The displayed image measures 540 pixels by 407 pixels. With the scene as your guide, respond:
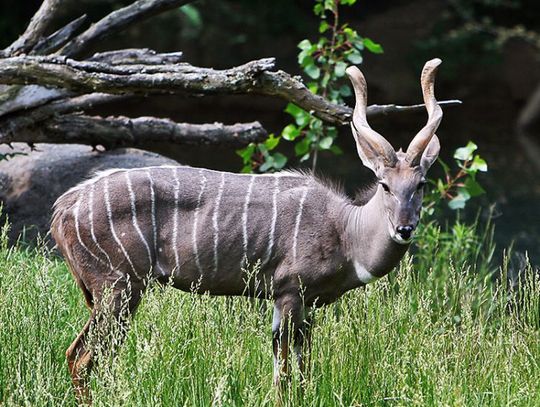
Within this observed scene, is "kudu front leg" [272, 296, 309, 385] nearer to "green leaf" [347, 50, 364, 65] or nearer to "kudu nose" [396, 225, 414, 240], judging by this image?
"kudu nose" [396, 225, 414, 240]

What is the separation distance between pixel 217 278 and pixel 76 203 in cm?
59

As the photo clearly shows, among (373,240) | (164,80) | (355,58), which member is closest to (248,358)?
(373,240)

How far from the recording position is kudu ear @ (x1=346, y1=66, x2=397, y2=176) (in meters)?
3.53

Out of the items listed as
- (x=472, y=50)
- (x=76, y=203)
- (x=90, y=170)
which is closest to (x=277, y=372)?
(x=76, y=203)

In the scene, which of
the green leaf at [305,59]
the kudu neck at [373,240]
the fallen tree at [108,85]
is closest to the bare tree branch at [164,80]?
the fallen tree at [108,85]

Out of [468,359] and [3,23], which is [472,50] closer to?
[3,23]

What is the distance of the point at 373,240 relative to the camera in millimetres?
3652

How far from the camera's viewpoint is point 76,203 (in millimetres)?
3678

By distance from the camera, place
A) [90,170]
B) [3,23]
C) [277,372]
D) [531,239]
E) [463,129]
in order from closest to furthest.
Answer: [277,372] → [90,170] → [531,239] → [3,23] → [463,129]

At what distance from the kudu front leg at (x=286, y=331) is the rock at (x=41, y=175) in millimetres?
1719

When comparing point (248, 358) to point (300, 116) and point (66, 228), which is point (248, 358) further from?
point (300, 116)

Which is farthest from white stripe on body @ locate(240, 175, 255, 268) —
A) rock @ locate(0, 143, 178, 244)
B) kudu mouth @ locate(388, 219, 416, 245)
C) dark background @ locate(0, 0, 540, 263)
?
dark background @ locate(0, 0, 540, 263)

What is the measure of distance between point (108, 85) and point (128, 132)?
1030 millimetres

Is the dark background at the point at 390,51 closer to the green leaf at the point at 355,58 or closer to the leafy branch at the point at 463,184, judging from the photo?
the green leaf at the point at 355,58
